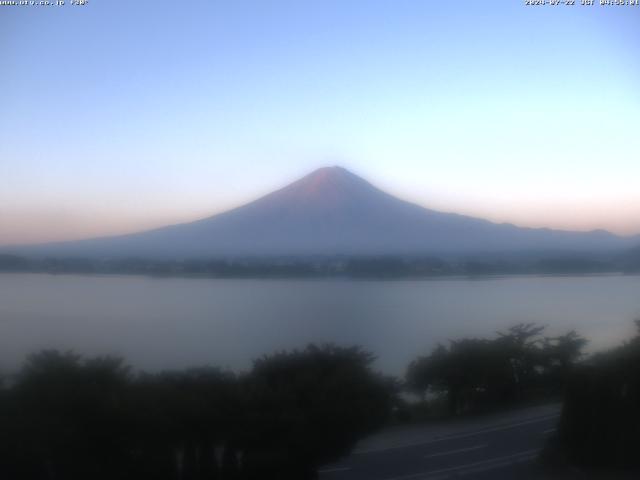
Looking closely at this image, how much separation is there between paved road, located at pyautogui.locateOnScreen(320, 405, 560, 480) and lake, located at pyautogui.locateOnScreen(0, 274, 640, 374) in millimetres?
915

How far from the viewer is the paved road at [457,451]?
16.1 ft

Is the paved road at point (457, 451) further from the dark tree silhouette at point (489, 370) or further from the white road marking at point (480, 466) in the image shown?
the dark tree silhouette at point (489, 370)

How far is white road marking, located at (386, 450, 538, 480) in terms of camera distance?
4.86m

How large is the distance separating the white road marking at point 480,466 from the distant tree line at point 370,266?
365 centimetres

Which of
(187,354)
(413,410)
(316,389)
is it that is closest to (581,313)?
(413,410)

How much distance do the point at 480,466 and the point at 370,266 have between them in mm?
4007

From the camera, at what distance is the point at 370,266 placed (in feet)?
28.8

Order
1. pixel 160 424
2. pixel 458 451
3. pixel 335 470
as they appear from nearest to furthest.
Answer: pixel 160 424 < pixel 335 470 < pixel 458 451

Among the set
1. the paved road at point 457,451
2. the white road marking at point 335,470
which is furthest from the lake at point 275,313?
the white road marking at point 335,470

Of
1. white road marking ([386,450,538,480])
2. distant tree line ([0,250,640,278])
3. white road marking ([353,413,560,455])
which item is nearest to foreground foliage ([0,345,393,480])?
white road marking ([353,413,560,455])

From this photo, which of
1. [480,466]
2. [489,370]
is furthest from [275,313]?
[480,466]

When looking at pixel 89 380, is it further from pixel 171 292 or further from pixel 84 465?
pixel 171 292

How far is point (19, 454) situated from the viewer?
4.19 meters

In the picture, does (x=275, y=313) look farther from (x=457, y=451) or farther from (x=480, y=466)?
(x=480, y=466)
